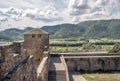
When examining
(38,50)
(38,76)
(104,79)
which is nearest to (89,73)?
(104,79)

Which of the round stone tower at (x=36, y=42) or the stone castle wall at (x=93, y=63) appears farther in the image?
the stone castle wall at (x=93, y=63)

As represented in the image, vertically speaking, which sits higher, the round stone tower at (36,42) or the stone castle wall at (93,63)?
the round stone tower at (36,42)

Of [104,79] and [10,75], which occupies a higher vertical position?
[10,75]

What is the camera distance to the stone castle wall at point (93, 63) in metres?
38.7

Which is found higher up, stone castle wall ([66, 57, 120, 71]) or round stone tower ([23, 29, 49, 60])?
round stone tower ([23, 29, 49, 60])

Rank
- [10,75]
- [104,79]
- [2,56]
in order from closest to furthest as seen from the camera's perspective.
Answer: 1. [10,75]
2. [2,56]
3. [104,79]

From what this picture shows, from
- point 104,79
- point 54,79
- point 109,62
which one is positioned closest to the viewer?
point 54,79

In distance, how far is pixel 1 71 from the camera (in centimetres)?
840

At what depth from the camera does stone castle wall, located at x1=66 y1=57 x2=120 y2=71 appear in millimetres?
38656

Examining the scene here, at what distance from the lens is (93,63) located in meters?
39.2

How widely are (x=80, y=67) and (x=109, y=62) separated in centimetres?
419

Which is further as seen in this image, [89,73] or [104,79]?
[89,73]

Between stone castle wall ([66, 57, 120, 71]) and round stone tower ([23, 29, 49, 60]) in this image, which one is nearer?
round stone tower ([23, 29, 49, 60])

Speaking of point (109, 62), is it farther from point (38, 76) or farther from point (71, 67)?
point (38, 76)
